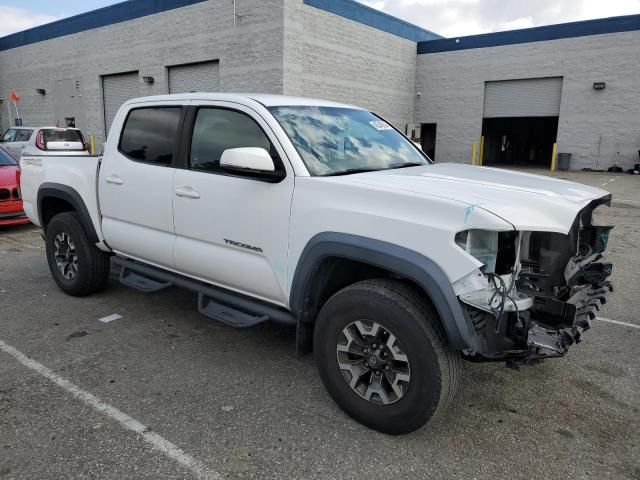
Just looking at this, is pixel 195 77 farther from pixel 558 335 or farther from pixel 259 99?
pixel 558 335

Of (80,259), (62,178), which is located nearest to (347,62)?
(62,178)

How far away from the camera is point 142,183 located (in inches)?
164

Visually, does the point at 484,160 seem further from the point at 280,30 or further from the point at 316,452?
the point at 316,452

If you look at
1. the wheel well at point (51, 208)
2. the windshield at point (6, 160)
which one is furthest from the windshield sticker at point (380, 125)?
the windshield at point (6, 160)

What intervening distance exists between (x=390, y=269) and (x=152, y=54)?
1008 inches

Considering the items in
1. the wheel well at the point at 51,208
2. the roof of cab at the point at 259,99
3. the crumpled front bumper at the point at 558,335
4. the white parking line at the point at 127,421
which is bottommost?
the white parking line at the point at 127,421

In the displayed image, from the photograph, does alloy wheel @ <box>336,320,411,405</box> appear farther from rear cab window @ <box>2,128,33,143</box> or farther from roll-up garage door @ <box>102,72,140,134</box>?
roll-up garage door @ <box>102,72,140,134</box>

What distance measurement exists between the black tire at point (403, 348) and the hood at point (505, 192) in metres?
0.58

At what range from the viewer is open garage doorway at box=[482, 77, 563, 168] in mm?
25203

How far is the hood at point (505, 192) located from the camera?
2584mm

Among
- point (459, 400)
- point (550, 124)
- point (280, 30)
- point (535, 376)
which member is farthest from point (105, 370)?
point (550, 124)

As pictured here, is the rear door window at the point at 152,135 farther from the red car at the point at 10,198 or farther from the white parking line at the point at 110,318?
the red car at the point at 10,198

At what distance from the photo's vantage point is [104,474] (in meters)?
2.55

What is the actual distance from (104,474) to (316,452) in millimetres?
1075
